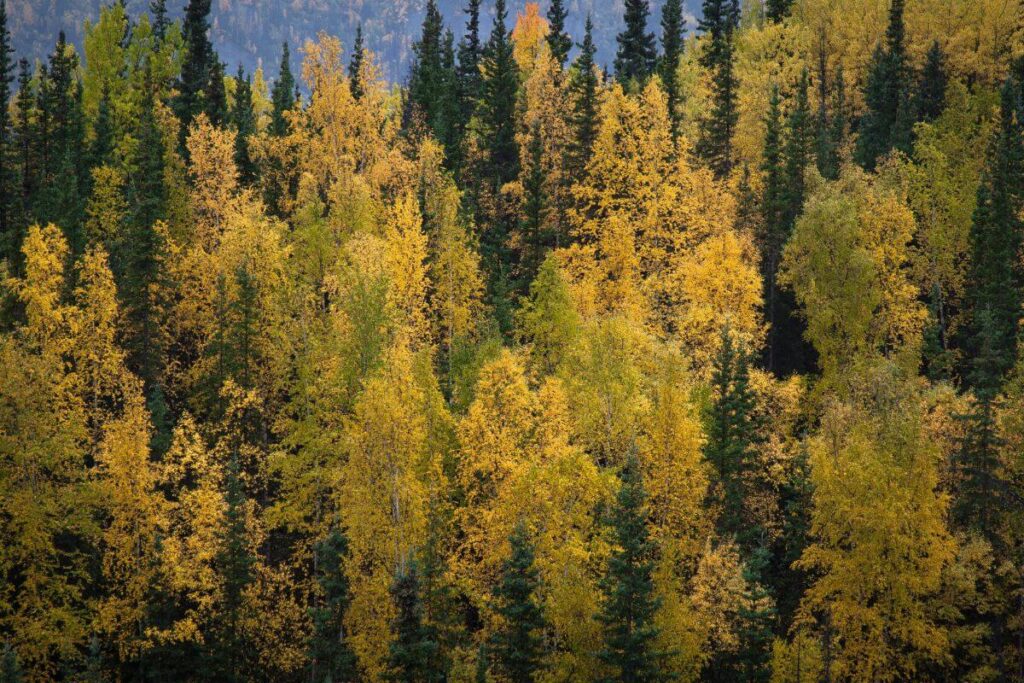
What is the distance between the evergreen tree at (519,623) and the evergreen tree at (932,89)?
227ft

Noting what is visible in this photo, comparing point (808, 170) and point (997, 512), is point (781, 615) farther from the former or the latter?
point (808, 170)

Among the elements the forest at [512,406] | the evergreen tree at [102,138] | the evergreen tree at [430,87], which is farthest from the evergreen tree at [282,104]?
the evergreen tree at [102,138]

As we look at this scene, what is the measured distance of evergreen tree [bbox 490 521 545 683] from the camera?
44.1 metres

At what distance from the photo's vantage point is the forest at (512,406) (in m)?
48.3

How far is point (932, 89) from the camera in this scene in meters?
96.6

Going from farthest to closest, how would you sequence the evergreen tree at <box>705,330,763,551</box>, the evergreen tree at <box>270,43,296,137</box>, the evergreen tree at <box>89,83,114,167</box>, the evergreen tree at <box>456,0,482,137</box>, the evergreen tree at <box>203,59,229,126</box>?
the evergreen tree at <box>456,0,482,137</box> < the evergreen tree at <box>203,59,229,126</box> < the evergreen tree at <box>270,43,296,137</box> < the evergreen tree at <box>89,83,114,167</box> < the evergreen tree at <box>705,330,763,551</box>

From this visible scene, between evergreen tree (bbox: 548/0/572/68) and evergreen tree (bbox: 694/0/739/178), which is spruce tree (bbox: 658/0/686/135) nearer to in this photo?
evergreen tree (bbox: 694/0/739/178)

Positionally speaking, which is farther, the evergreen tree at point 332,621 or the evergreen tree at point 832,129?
the evergreen tree at point 832,129

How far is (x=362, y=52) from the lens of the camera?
3467 inches

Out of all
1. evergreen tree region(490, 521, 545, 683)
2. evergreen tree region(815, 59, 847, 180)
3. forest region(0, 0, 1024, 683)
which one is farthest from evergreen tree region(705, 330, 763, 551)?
evergreen tree region(815, 59, 847, 180)

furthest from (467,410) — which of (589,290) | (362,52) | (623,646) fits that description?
(362,52)

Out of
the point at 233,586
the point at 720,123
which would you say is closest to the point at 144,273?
the point at 233,586

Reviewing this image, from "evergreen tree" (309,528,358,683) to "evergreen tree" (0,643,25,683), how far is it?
1260cm

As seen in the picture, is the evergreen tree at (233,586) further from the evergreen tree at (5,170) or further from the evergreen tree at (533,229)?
the evergreen tree at (5,170)
